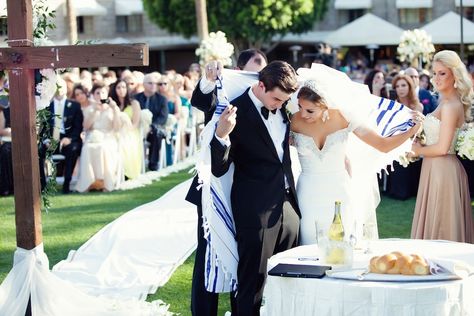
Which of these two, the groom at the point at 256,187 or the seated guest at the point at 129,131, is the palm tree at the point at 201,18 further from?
the groom at the point at 256,187

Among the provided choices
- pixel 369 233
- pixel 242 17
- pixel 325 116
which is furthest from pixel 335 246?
pixel 242 17

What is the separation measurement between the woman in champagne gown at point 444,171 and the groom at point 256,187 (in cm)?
222

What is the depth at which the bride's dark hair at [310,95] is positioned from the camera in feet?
18.3

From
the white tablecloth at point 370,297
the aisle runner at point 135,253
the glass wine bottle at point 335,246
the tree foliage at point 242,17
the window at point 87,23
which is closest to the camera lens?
the white tablecloth at point 370,297

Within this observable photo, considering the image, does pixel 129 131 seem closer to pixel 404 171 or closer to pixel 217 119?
pixel 404 171

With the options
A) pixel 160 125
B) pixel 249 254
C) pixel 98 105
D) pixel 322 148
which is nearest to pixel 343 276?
pixel 249 254

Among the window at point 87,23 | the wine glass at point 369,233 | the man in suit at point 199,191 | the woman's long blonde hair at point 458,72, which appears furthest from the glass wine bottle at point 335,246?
the window at point 87,23

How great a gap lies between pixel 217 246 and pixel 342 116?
3.81 ft

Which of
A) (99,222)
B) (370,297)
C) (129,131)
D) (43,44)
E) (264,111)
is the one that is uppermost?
(43,44)

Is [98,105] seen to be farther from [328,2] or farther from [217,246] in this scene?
[328,2]

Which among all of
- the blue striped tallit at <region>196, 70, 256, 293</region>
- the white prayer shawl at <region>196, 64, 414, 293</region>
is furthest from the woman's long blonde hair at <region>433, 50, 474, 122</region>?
the blue striped tallit at <region>196, 70, 256, 293</region>

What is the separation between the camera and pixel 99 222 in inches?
428

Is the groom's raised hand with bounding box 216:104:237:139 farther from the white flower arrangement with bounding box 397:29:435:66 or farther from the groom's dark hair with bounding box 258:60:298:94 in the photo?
the white flower arrangement with bounding box 397:29:435:66

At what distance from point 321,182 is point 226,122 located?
98cm
